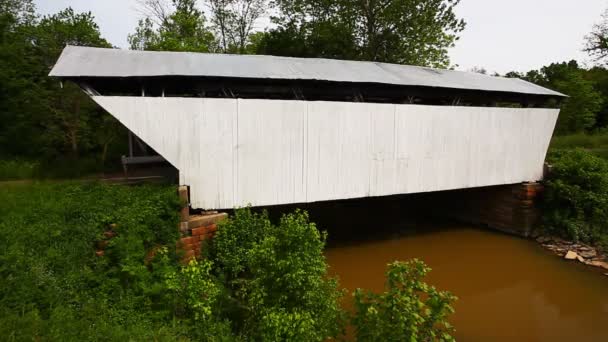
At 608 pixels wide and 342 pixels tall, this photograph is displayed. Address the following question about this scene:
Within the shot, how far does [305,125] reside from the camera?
21.4 feet

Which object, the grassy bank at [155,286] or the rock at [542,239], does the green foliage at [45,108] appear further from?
the rock at [542,239]

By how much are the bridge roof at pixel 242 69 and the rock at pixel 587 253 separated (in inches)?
175

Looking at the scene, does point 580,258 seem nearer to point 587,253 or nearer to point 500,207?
point 587,253

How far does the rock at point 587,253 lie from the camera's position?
8193 millimetres

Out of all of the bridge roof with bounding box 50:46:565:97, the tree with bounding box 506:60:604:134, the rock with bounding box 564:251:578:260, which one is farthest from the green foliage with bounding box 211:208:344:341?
the tree with bounding box 506:60:604:134

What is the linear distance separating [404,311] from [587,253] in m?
7.97

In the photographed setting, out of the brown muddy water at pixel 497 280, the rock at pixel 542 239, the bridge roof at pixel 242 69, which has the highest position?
the bridge roof at pixel 242 69

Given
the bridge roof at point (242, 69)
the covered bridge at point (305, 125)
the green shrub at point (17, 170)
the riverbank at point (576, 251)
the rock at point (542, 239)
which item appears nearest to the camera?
the covered bridge at point (305, 125)

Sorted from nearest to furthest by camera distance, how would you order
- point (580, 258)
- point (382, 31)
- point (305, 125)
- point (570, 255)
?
1. point (305, 125)
2. point (580, 258)
3. point (570, 255)
4. point (382, 31)

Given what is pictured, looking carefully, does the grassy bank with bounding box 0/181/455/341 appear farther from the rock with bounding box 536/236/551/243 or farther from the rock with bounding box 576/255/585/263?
the rock with bounding box 536/236/551/243

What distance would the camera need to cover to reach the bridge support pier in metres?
9.41

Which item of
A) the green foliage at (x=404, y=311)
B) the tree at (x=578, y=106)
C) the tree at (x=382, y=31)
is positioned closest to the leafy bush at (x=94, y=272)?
the green foliage at (x=404, y=311)

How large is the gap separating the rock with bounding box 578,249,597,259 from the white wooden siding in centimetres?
244

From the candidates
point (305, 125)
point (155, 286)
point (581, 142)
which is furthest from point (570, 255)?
point (581, 142)
